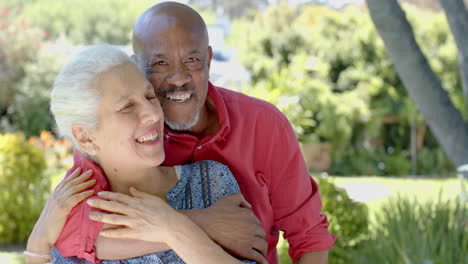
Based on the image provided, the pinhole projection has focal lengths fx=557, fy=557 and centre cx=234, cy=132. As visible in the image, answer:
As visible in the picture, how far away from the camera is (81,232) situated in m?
1.81

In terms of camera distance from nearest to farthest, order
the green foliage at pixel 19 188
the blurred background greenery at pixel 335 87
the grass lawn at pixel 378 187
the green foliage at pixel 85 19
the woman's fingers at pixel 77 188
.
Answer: the woman's fingers at pixel 77 188, the green foliage at pixel 19 188, the grass lawn at pixel 378 187, the blurred background greenery at pixel 335 87, the green foliage at pixel 85 19

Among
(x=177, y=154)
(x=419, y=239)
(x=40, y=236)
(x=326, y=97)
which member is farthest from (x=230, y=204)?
(x=326, y=97)

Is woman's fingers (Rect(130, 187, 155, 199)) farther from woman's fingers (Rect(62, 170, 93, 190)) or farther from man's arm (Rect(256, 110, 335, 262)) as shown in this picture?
man's arm (Rect(256, 110, 335, 262))

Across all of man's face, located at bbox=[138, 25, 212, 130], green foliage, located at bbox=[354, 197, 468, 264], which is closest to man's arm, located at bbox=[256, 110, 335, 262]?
man's face, located at bbox=[138, 25, 212, 130]

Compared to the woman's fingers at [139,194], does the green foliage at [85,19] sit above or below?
below

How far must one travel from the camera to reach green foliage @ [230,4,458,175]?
12703mm

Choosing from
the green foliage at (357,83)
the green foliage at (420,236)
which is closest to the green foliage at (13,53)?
the green foliage at (357,83)

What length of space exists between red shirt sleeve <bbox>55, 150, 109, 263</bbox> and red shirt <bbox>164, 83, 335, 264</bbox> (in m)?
0.52

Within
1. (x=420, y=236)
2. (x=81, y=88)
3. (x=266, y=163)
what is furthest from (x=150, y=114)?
(x=420, y=236)

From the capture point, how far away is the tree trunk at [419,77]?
4328 millimetres

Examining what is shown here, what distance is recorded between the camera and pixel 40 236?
1905 millimetres

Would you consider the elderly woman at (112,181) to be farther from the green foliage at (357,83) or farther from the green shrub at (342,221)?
the green foliage at (357,83)

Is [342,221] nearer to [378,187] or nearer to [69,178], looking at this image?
[69,178]

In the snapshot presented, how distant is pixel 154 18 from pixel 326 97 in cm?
1048
